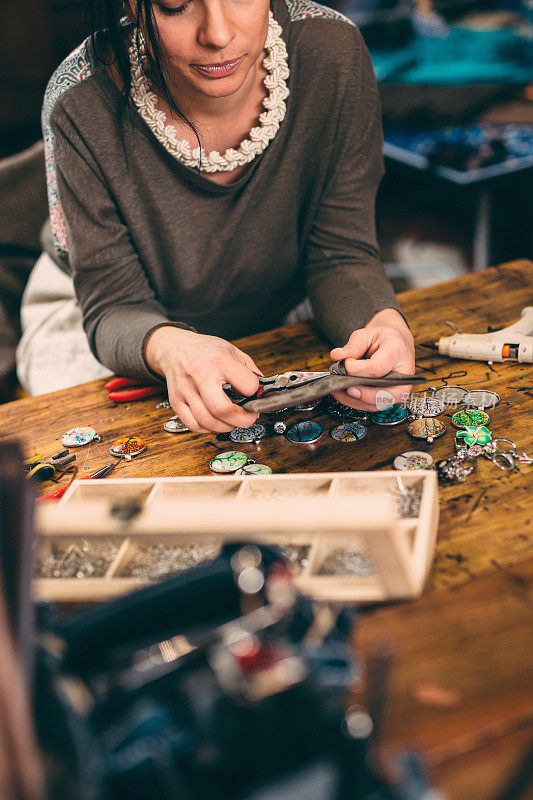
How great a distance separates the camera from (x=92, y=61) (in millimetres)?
1166

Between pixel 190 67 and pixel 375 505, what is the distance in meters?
0.80

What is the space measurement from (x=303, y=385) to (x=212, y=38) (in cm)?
51

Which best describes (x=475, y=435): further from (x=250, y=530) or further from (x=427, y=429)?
(x=250, y=530)

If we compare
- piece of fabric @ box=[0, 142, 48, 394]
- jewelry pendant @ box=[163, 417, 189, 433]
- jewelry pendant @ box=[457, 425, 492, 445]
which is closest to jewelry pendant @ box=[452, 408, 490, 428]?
jewelry pendant @ box=[457, 425, 492, 445]

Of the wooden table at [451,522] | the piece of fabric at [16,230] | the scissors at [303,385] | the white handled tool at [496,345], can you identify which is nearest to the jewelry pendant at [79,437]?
the wooden table at [451,522]

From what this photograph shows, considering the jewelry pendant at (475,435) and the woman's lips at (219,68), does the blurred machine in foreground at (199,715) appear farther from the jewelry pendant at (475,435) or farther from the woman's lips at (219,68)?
the woman's lips at (219,68)

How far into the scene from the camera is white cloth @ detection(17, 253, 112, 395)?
1.46 metres

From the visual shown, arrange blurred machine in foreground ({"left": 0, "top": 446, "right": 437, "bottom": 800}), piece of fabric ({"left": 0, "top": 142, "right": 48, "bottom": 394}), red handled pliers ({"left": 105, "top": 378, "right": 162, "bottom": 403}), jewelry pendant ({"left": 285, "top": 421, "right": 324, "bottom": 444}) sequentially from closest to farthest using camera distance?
blurred machine in foreground ({"left": 0, "top": 446, "right": 437, "bottom": 800})
jewelry pendant ({"left": 285, "top": 421, "right": 324, "bottom": 444})
red handled pliers ({"left": 105, "top": 378, "right": 162, "bottom": 403})
piece of fabric ({"left": 0, "top": 142, "right": 48, "bottom": 394})

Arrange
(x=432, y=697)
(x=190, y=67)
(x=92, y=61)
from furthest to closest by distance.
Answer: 1. (x=92, y=61)
2. (x=190, y=67)
3. (x=432, y=697)

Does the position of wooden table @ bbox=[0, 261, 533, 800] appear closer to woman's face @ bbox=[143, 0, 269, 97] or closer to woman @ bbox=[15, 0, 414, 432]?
woman @ bbox=[15, 0, 414, 432]

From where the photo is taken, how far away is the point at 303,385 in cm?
94

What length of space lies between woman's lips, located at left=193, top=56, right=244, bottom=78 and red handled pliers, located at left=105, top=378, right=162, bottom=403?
497mm

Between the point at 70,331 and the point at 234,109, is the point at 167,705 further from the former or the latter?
the point at 70,331

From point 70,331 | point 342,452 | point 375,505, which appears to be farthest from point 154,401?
point 375,505
